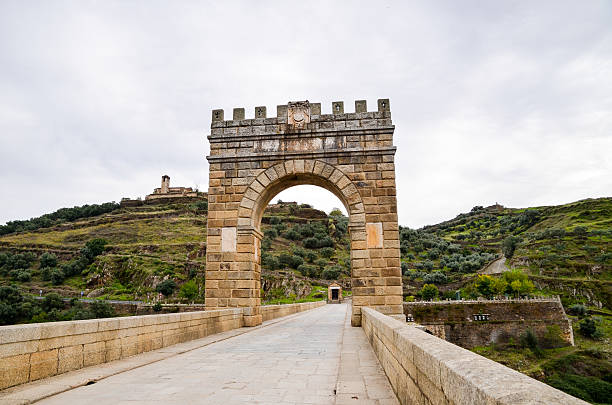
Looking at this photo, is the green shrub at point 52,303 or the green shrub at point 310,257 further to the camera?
the green shrub at point 310,257

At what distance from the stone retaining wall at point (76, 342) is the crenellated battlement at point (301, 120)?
22.4 ft

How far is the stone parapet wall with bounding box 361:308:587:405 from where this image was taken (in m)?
1.19

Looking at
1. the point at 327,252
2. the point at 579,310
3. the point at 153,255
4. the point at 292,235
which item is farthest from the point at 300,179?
the point at 292,235

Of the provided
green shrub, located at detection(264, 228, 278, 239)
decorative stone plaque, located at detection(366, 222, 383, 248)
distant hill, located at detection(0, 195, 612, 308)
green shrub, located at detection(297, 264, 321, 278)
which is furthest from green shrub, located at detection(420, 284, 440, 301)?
decorative stone plaque, located at detection(366, 222, 383, 248)

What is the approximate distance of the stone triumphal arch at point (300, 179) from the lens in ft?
38.1

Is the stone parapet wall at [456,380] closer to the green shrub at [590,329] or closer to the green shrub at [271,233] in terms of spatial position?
the green shrub at [590,329]

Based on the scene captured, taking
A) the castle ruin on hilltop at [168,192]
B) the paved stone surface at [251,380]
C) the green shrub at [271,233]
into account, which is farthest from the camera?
the castle ruin on hilltop at [168,192]

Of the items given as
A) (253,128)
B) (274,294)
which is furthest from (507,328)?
(253,128)

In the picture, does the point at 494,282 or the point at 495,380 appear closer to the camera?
the point at 495,380

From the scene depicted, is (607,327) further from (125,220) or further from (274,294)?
(125,220)

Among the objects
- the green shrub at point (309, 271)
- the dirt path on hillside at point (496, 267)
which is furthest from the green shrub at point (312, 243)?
the dirt path on hillside at point (496, 267)

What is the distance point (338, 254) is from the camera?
6919 cm

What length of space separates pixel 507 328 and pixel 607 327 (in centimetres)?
1089

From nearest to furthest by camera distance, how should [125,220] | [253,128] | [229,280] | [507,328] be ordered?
[229,280]
[253,128]
[507,328]
[125,220]
